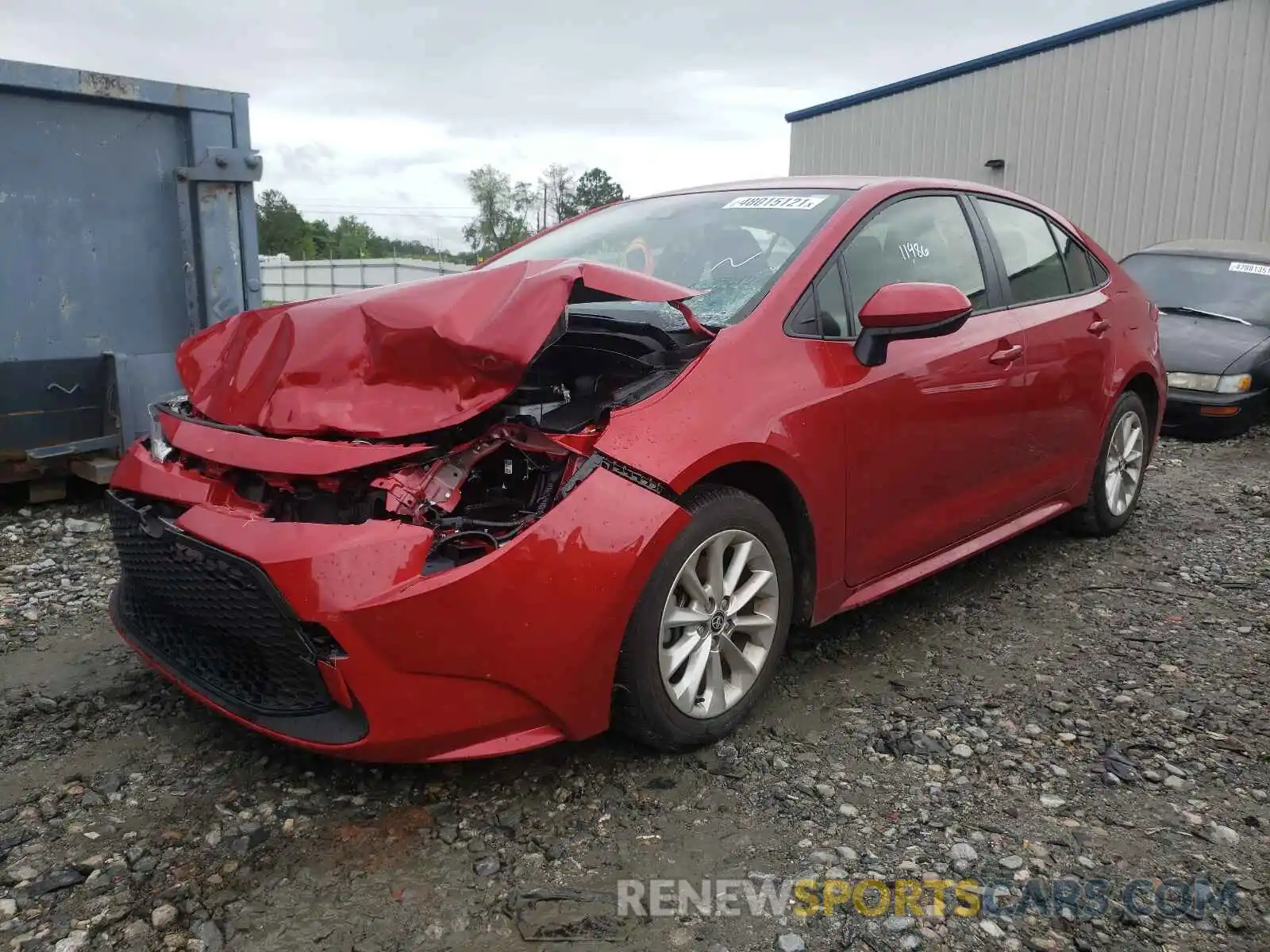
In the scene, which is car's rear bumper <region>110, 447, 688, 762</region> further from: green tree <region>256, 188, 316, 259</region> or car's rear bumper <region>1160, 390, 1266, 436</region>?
green tree <region>256, 188, 316, 259</region>

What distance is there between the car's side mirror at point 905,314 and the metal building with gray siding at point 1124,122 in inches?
437

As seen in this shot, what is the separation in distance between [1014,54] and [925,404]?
1288 cm

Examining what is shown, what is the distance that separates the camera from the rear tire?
14.6 ft

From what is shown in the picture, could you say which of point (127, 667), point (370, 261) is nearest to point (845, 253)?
point (127, 667)

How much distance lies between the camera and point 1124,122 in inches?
503

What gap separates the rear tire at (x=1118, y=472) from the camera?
444 centimetres

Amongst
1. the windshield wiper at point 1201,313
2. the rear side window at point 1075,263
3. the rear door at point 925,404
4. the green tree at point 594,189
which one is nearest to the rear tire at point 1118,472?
the rear side window at point 1075,263

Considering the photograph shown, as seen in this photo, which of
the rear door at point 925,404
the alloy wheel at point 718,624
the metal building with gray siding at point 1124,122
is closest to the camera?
the alloy wheel at point 718,624

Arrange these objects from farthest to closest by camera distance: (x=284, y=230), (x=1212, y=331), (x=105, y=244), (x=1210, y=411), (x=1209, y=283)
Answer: (x=284, y=230), (x=1209, y=283), (x=1212, y=331), (x=1210, y=411), (x=105, y=244)

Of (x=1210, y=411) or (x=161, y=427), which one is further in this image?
(x=1210, y=411)

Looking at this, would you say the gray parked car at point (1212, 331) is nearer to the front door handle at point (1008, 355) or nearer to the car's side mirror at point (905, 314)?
the front door handle at point (1008, 355)

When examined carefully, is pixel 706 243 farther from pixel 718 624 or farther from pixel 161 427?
pixel 161 427

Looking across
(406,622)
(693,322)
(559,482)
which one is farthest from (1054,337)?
(406,622)

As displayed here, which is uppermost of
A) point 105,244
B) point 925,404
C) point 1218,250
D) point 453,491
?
point 1218,250
